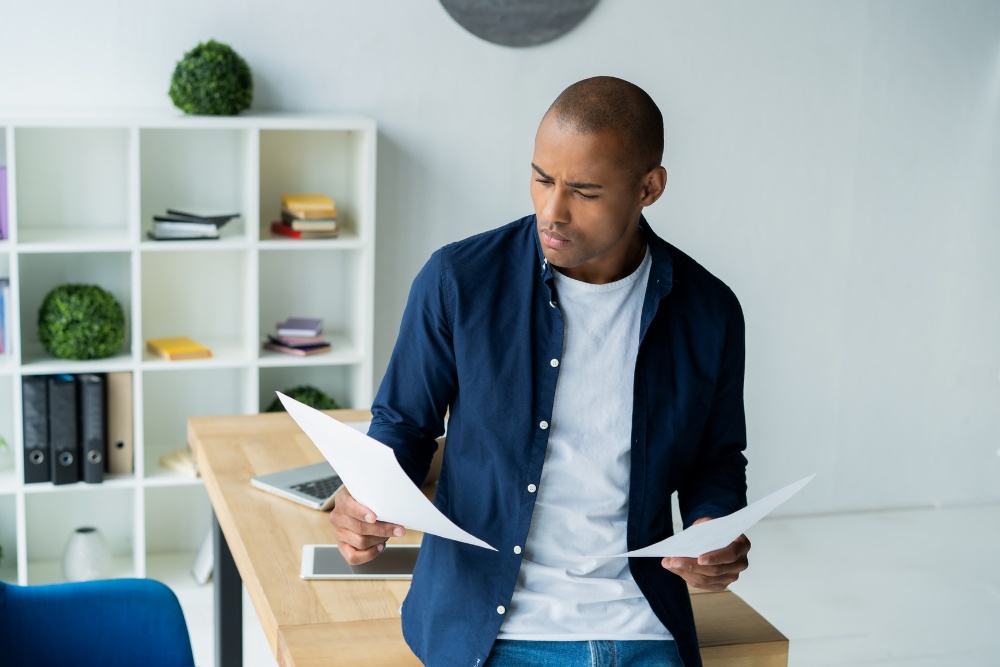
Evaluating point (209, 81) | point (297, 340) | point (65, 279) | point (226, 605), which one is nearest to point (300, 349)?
point (297, 340)

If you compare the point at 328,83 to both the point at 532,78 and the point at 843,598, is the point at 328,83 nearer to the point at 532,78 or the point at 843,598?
the point at 532,78

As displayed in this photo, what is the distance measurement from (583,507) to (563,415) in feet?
0.44

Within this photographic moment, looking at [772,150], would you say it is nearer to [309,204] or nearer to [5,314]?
[309,204]

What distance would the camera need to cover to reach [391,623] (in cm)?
174

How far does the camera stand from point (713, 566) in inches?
58.8

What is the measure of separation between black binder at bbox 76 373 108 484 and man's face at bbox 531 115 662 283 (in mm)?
2280

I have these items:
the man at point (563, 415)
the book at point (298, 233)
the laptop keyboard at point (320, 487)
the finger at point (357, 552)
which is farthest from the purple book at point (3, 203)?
the finger at point (357, 552)

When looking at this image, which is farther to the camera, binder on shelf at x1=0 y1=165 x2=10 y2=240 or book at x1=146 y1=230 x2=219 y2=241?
book at x1=146 y1=230 x2=219 y2=241

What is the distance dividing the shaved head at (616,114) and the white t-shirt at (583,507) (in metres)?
0.22

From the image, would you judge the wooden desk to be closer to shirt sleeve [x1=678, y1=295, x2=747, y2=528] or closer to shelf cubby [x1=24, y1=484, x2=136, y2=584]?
shirt sleeve [x1=678, y1=295, x2=747, y2=528]

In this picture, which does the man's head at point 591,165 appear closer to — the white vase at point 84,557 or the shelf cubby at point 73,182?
A: the shelf cubby at point 73,182

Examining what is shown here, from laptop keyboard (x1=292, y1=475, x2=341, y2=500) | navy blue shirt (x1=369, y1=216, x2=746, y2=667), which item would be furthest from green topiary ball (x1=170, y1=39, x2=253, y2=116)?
navy blue shirt (x1=369, y1=216, x2=746, y2=667)

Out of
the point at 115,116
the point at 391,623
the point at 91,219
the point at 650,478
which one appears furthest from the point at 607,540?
the point at 91,219

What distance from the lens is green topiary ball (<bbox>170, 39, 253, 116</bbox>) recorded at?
11.1 ft
